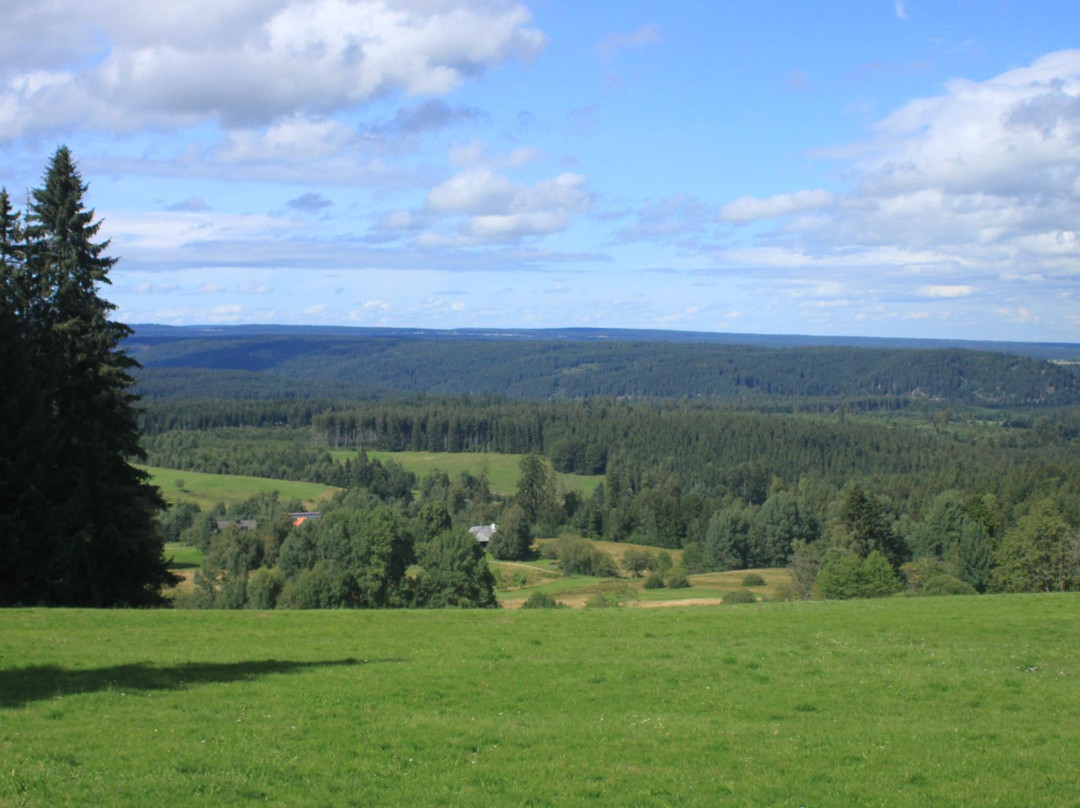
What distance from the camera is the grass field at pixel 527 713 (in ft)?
32.7

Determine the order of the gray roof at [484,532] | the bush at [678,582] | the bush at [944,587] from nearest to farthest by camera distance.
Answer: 1. the bush at [944,587]
2. the bush at [678,582]
3. the gray roof at [484,532]

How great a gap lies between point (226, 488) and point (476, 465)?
178ft

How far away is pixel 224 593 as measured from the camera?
182 feet

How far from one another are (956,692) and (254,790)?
12.1 meters

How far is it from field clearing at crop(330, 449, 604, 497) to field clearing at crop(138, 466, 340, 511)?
24.6 m

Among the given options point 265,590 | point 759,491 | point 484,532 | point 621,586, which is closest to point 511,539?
point 484,532

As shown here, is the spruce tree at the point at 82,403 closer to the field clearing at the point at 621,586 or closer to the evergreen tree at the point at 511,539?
the field clearing at the point at 621,586

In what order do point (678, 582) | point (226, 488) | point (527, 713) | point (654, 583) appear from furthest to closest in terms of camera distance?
point (226, 488) → point (678, 582) → point (654, 583) → point (527, 713)

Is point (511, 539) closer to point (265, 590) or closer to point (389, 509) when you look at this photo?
point (389, 509)

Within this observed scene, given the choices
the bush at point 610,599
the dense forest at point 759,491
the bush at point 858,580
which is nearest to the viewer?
the bush at point 858,580

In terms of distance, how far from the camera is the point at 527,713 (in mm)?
13570

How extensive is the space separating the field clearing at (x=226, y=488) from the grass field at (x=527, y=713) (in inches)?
3878

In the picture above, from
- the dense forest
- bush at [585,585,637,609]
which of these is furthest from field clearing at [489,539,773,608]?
the dense forest

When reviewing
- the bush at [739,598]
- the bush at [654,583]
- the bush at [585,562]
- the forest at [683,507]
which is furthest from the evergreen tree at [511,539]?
the bush at [739,598]
